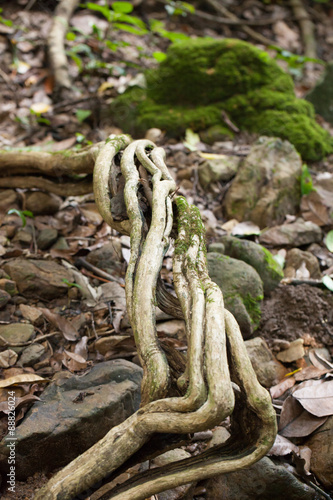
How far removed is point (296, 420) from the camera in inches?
82.7

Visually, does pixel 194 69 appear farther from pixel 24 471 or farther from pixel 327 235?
pixel 24 471

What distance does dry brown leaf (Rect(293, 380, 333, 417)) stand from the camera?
206 centimetres

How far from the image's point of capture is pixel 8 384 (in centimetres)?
206

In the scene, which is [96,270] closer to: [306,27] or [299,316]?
[299,316]

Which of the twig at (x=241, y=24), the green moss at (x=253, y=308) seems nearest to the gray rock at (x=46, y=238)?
the green moss at (x=253, y=308)

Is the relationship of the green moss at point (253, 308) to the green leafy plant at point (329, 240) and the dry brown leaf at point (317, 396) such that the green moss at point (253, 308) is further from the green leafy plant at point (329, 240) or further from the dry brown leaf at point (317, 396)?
the green leafy plant at point (329, 240)

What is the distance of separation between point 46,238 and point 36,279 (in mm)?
511

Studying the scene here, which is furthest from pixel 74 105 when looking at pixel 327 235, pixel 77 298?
pixel 327 235

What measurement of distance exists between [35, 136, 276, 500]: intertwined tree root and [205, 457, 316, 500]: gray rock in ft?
1.09

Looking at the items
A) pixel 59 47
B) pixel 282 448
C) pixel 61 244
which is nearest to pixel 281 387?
pixel 282 448

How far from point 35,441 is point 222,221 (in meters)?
2.32

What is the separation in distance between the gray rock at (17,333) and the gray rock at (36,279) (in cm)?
31

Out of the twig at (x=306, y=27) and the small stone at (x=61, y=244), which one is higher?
the twig at (x=306, y=27)

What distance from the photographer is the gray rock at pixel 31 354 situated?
2.29 metres
